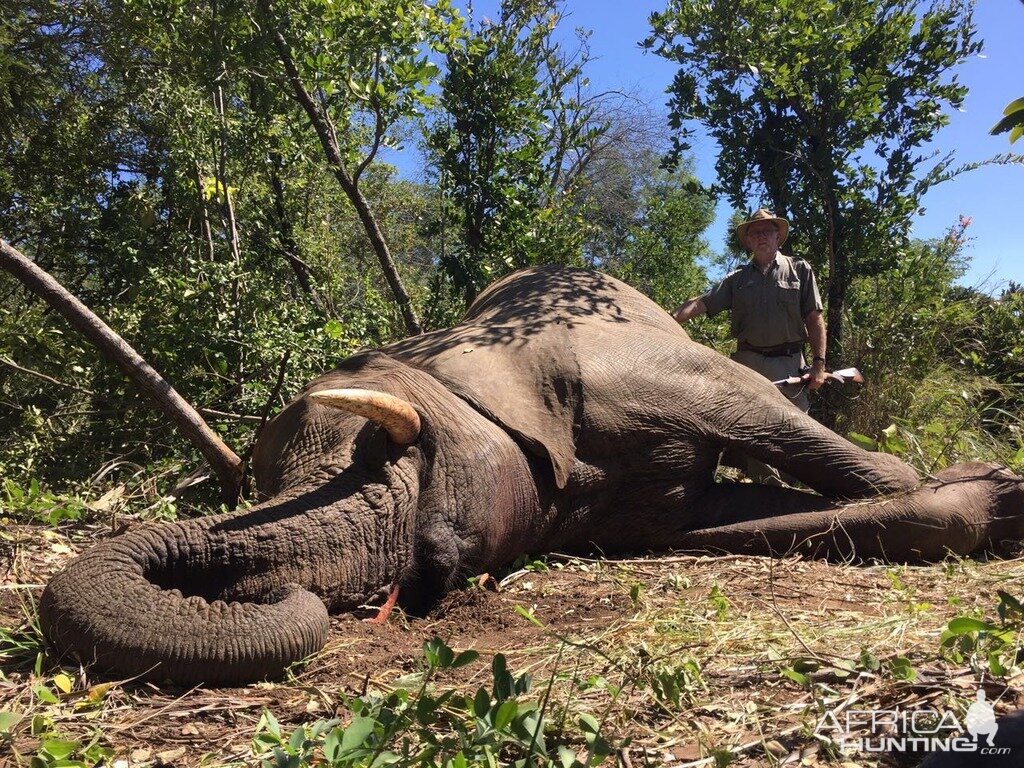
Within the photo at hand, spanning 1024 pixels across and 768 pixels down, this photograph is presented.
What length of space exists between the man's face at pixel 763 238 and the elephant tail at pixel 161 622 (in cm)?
487

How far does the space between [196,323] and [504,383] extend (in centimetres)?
302

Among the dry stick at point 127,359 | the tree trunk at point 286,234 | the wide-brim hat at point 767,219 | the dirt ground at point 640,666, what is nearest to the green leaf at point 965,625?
the dirt ground at point 640,666

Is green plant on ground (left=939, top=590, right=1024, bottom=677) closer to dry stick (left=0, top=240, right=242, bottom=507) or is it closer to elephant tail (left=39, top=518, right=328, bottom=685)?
elephant tail (left=39, top=518, right=328, bottom=685)

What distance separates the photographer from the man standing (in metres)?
6.89

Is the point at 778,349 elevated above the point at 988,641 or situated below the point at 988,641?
above

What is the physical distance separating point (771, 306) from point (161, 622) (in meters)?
5.22

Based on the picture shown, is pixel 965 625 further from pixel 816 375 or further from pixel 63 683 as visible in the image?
pixel 816 375

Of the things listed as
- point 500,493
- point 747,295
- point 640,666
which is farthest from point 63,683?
point 747,295

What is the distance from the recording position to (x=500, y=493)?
4.41m

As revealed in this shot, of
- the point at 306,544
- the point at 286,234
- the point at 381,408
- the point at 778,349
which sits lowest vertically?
the point at 306,544

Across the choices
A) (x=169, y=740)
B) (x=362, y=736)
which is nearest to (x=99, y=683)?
(x=169, y=740)

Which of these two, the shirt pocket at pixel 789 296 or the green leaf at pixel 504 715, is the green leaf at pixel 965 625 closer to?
the green leaf at pixel 504 715

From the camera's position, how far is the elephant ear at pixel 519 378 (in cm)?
468

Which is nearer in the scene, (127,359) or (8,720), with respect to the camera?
(8,720)
